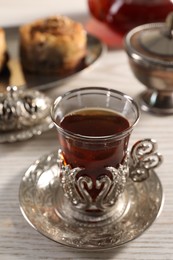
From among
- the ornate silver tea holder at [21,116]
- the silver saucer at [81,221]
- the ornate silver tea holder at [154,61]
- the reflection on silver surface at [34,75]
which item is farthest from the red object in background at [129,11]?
the silver saucer at [81,221]

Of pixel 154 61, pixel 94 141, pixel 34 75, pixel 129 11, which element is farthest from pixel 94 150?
pixel 129 11

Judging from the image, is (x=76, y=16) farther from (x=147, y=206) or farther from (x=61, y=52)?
(x=147, y=206)

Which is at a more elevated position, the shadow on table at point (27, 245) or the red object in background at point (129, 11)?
the red object in background at point (129, 11)

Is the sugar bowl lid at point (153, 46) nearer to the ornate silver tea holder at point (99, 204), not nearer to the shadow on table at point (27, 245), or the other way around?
the ornate silver tea holder at point (99, 204)

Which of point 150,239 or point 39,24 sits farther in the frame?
point 39,24

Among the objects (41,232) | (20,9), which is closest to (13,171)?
(41,232)

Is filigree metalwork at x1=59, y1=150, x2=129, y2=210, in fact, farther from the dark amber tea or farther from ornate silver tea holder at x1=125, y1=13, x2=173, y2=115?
ornate silver tea holder at x1=125, y1=13, x2=173, y2=115

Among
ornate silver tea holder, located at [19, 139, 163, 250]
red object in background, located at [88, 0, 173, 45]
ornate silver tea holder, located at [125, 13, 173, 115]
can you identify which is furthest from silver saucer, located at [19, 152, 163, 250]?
red object in background, located at [88, 0, 173, 45]
